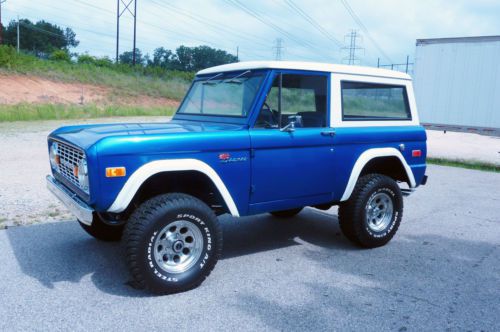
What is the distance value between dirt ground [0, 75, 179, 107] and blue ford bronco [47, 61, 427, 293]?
23.8 m

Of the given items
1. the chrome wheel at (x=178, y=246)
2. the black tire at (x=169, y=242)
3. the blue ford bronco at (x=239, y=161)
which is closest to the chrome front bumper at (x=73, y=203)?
the blue ford bronco at (x=239, y=161)

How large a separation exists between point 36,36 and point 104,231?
85.4 metres

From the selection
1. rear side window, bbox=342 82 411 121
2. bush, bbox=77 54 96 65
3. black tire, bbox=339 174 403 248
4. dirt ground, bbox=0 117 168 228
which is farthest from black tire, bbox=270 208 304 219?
bush, bbox=77 54 96 65

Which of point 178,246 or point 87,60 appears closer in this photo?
point 178,246

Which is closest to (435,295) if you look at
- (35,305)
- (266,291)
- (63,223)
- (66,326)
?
(266,291)

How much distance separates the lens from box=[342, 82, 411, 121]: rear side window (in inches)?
196

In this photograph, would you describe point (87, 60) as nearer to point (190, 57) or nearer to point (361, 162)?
point (190, 57)

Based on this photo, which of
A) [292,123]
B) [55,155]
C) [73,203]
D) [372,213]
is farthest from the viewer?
[372,213]

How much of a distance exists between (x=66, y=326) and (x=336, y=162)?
289 centimetres

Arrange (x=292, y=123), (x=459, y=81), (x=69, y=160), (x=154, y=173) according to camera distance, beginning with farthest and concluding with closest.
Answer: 1. (x=459, y=81)
2. (x=292, y=123)
3. (x=69, y=160)
4. (x=154, y=173)

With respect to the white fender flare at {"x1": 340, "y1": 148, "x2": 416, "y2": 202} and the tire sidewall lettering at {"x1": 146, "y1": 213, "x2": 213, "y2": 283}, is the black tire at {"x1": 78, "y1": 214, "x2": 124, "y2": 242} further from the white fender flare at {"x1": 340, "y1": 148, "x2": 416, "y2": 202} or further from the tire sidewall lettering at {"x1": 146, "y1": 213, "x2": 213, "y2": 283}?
the white fender flare at {"x1": 340, "y1": 148, "x2": 416, "y2": 202}

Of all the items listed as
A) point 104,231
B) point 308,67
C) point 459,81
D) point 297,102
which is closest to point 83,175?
point 104,231

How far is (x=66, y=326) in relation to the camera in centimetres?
323

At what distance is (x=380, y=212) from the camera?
531 centimetres
